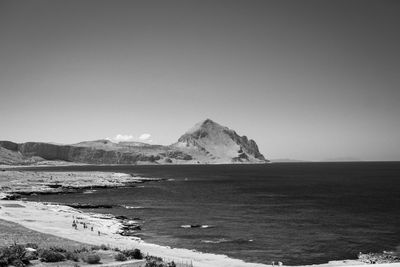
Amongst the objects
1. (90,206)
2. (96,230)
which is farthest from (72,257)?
(90,206)

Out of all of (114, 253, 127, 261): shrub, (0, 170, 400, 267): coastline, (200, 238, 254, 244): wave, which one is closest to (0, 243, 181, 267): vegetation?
(114, 253, 127, 261): shrub

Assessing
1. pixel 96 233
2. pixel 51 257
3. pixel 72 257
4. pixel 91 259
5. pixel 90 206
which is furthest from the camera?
pixel 90 206

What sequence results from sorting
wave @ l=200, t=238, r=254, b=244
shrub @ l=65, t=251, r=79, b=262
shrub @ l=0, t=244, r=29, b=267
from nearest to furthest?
shrub @ l=0, t=244, r=29, b=267 < shrub @ l=65, t=251, r=79, b=262 < wave @ l=200, t=238, r=254, b=244

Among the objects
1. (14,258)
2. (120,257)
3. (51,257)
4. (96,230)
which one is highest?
(14,258)

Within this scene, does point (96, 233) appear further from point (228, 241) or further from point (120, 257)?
point (120, 257)

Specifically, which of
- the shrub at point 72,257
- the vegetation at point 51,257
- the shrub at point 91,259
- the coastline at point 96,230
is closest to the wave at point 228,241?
the coastline at point 96,230

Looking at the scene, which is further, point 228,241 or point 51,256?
point 228,241

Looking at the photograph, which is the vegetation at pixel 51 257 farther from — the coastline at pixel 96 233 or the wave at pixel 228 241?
the wave at pixel 228 241

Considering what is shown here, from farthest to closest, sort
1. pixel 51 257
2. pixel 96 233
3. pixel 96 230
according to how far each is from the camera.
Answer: pixel 96 230 < pixel 96 233 < pixel 51 257

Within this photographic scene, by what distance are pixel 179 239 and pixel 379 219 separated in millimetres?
46000

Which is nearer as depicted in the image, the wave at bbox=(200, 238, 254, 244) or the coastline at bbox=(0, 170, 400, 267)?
the coastline at bbox=(0, 170, 400, 267)

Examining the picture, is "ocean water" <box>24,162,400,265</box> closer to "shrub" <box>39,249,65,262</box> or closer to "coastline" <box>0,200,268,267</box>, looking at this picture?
"coastline" <box>0,200,268,267</box>

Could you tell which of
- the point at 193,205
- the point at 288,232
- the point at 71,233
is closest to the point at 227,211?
the point at 193,205

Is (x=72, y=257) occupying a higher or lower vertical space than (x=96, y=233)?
higher
